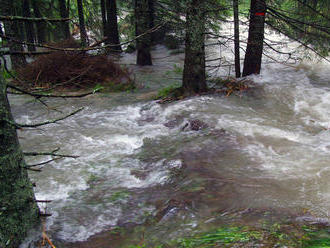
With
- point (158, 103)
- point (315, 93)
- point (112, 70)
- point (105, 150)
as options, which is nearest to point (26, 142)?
point (105, 150)

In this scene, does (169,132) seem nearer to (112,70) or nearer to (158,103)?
(158,103)

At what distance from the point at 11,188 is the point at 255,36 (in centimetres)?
893

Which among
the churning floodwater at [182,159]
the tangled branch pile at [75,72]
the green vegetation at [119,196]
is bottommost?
the green vegetation at [119,196]

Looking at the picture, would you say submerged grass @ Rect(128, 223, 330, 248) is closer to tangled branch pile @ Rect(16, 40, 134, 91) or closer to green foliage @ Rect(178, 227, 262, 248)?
green foliage @ Rect(178, 227, 262, 248)

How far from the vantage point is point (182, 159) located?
557cm

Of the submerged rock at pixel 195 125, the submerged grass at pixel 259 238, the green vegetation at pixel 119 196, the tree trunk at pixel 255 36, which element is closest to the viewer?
the submerged grass at pixel 259 238

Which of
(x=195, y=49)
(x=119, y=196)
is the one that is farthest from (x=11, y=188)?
(x=195, y=49)

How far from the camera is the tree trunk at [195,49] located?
8246 millimetres

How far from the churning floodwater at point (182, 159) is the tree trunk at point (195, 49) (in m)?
0.66

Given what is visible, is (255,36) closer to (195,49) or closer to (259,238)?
(195,49)

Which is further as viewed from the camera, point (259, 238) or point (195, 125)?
point (195, 125)

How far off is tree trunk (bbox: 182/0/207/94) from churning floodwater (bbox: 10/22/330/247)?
0.66 metres

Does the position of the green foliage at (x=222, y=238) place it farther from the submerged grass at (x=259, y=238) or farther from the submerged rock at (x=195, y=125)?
the submerged rock at (x=195, y=125)

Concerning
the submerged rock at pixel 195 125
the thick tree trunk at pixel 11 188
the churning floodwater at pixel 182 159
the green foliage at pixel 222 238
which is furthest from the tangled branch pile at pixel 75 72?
the green foliage at pixel 222 238
